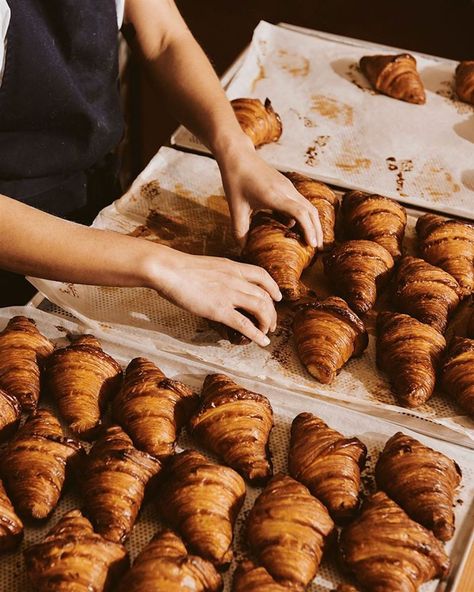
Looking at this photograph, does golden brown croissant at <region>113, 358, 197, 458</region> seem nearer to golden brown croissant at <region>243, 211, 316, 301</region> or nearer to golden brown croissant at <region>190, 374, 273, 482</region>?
golden brown croissant at <region>190, 374, 273, 482</region>

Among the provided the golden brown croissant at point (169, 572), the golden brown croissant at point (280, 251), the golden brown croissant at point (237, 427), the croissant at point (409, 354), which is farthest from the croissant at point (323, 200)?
the golden brown croissant at point (169, 572)

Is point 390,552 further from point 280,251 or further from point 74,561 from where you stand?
point 280,251

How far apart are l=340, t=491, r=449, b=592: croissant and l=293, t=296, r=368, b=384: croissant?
41 cm

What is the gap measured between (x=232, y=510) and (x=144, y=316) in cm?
63

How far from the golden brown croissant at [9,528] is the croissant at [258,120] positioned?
4.49 feet

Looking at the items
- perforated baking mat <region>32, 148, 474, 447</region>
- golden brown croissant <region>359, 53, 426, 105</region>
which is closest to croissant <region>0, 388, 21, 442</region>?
perforated baking mat <region>32, 148, 474, 447</region>

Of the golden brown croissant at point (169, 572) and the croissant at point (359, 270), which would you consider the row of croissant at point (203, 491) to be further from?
the croissant at point (359, 270)

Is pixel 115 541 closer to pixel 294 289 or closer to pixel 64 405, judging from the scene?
pixel 64 405

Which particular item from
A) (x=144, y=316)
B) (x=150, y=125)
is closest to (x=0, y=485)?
(x=144, y=316)

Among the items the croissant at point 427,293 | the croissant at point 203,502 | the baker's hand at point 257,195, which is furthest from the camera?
the baker's hand at point 257,195

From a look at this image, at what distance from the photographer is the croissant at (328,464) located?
147 cm

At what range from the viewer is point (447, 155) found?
2475mm

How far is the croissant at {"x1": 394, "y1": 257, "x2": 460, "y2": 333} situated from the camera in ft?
6.15

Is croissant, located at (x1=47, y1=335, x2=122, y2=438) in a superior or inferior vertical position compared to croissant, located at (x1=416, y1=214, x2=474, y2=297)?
inferior
